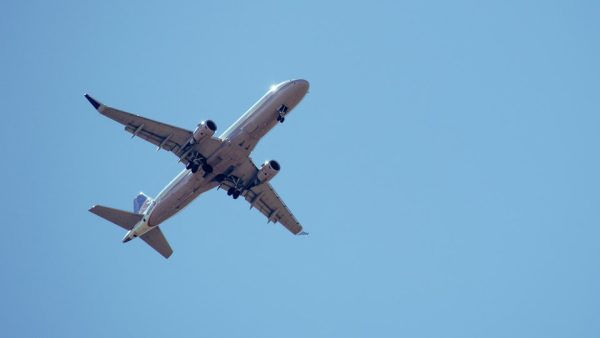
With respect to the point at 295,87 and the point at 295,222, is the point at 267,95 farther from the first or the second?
the point at 295,222

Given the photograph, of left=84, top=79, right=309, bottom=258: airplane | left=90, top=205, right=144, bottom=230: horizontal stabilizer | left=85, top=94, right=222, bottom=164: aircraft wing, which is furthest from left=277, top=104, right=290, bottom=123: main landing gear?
left=90, top=205, right=144, bottom=230: horizontal stabilizer

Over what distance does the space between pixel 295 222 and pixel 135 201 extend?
14.3 metres

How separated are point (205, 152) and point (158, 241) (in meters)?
11.2

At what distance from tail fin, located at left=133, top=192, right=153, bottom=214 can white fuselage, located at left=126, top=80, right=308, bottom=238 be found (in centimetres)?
239

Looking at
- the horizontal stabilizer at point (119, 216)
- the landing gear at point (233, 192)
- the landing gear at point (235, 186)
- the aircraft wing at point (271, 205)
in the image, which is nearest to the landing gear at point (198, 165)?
the landing gear at point (235, 186)

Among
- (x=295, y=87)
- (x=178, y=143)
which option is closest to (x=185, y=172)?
(x=178, y=143)

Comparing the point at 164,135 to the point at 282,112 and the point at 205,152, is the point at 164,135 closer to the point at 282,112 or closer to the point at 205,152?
the point at 205,152

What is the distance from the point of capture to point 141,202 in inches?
2913

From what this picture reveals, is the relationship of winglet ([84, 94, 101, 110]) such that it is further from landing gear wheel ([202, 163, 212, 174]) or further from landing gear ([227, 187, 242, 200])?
landing gear ([227, 187, 242, 200])

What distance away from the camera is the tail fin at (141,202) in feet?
239

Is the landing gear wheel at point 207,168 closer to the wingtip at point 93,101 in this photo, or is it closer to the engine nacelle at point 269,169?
the engine nacelle at point 269,169

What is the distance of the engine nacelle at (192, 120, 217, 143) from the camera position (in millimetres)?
65312

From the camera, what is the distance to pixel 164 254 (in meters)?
74.5

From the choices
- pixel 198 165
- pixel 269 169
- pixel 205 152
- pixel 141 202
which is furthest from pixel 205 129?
pixel 141 202
